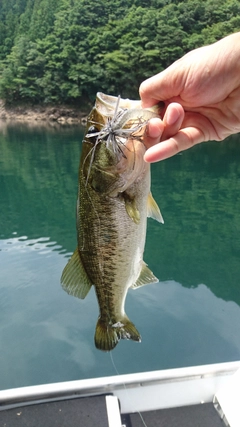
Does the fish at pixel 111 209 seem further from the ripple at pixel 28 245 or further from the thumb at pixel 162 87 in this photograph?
the ripple at pixel 28 245

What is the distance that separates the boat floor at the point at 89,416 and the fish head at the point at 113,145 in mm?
1937

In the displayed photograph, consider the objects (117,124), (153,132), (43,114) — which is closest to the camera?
(117,124)

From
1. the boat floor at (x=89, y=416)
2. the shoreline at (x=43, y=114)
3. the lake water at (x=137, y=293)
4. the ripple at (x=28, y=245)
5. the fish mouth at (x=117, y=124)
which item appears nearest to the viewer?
the fish mouth at (x=117, y=124)

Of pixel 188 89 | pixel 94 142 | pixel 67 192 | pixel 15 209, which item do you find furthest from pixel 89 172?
pixel 67 192

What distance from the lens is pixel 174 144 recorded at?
2.05 metres

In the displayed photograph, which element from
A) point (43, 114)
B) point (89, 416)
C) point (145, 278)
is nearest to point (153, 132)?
point (145, 278)

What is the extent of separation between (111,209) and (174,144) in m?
0.49

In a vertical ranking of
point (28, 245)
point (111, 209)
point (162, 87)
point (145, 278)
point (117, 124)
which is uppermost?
point (162, 87)

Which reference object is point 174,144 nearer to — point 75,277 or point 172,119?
point 172,119

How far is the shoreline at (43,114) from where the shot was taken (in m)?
53.8

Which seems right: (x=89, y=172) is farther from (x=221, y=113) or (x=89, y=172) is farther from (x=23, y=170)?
(x=23, y=170)

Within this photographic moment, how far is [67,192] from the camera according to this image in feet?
58.0

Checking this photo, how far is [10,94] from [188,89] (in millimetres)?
62103

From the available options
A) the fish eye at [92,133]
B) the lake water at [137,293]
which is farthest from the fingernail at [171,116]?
the lake water at [137,293]
